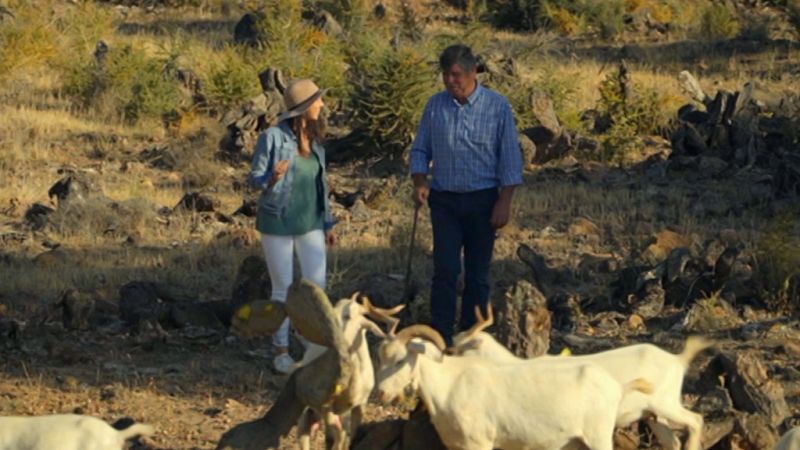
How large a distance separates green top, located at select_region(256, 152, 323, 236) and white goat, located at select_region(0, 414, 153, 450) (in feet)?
7.82

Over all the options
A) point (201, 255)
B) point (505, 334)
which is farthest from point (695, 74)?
point (505, 334)

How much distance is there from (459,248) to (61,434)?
3101mm

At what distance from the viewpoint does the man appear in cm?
928

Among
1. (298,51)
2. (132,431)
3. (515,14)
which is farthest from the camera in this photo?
(515,14)

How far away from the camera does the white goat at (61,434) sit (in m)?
6.95

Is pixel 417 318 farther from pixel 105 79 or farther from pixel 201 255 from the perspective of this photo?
pixel 105 79

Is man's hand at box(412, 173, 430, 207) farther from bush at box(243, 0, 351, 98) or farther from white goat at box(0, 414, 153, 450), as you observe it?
bush at box(243, 0, 351, 98)

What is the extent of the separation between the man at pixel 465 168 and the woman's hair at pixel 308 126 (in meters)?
0.55

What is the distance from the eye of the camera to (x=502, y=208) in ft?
30.2

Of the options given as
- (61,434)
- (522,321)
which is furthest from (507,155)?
(61,434)

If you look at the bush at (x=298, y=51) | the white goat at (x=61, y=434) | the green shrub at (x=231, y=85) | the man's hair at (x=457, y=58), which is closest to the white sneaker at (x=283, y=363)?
the man's hair at (x=457, y=58)

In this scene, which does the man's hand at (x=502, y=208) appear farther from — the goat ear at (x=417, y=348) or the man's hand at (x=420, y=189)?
the goat ear at (x=417, y=348)

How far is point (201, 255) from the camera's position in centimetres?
1286

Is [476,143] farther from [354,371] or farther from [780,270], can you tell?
[780,270]
